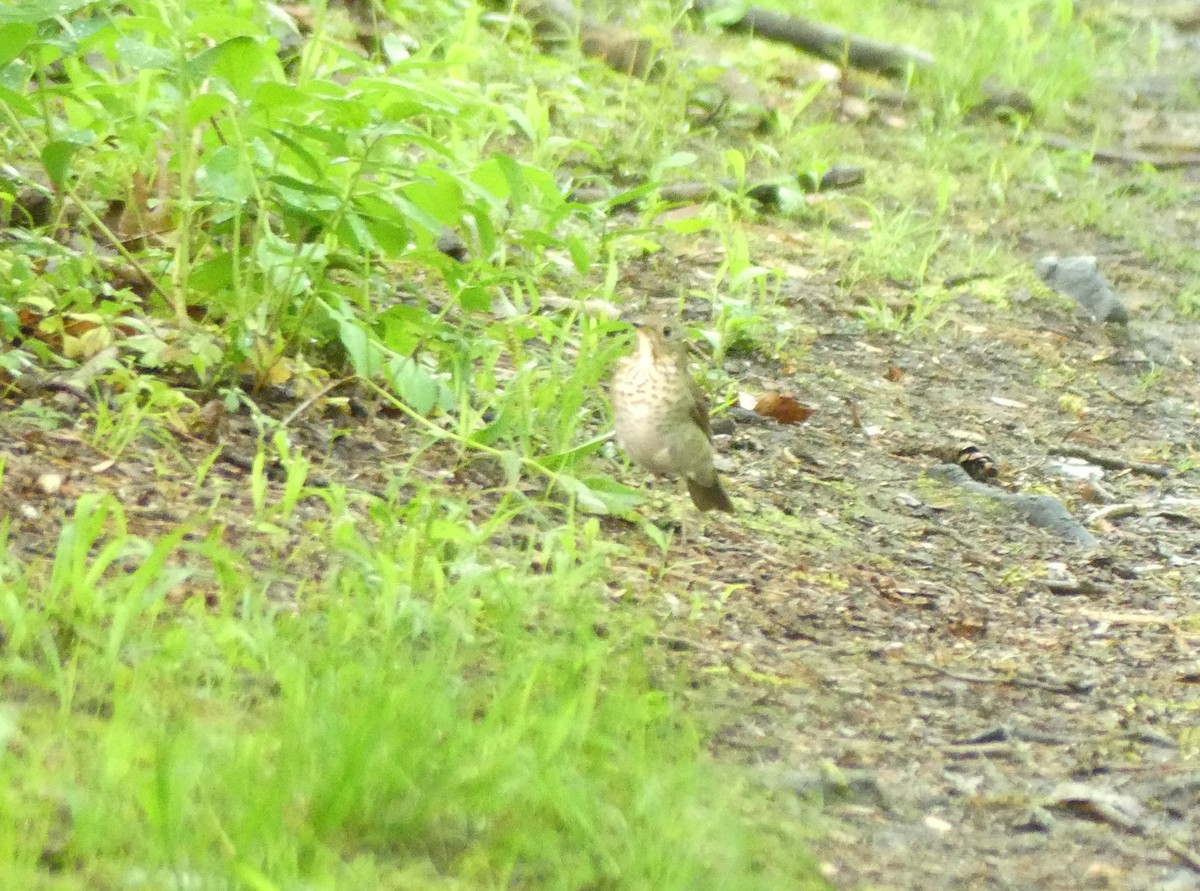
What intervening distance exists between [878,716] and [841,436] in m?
2.04

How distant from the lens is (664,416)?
12.7ft

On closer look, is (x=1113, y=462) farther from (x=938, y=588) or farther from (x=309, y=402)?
(x=309, y=402)

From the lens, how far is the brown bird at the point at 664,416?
3.86 meters

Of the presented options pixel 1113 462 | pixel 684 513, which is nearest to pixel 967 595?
pixel 684 513

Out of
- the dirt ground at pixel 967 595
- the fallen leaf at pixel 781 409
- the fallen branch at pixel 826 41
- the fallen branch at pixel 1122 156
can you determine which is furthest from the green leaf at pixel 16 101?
the fallen branch at pixel 1122 156

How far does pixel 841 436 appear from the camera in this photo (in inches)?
194

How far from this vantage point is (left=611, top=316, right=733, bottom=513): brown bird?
12.7ft

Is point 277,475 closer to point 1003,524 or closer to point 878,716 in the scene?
point 878,716

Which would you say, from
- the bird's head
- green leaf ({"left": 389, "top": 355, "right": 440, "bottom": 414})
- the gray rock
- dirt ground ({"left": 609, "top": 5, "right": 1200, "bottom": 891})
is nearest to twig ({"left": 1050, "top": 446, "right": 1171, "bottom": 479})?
dirt ground ({"left": 609, "top": 5, "right": 1200, "bottom": 891})

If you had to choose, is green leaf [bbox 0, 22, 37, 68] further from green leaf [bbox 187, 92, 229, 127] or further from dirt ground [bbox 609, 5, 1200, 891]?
dirt ground [bbox 609, 5, 1200, 891]

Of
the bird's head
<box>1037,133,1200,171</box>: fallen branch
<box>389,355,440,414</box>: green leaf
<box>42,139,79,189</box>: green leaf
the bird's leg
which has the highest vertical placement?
<box>42,139,79,189</box>: green leaf

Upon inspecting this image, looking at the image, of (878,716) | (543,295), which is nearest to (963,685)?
(878,716)

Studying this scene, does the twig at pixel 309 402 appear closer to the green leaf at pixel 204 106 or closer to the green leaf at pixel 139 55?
the green leaf at pixel 204 106

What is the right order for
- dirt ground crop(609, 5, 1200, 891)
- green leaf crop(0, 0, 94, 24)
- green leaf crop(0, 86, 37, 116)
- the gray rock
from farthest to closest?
the gray rock
green leaf crop(0, 86, 37, 116)
green leaf crop(0, 0, 94, 24)
dirt ground crop(609, 5, 1200, 891)
